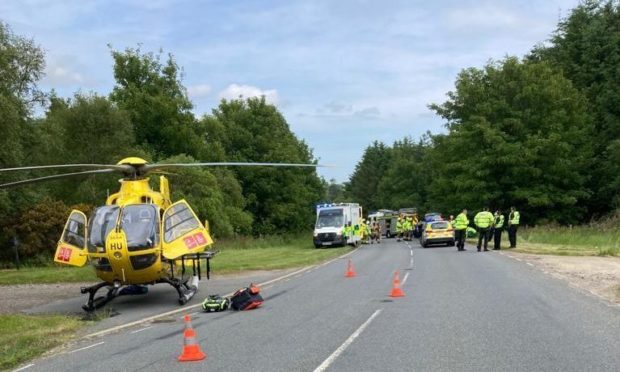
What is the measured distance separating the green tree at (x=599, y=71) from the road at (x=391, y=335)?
41808 mm

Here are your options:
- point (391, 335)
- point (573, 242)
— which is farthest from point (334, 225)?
point (391, 335)

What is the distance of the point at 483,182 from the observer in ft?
185

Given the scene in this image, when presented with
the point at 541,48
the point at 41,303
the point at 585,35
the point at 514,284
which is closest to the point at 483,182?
the point at 585,35

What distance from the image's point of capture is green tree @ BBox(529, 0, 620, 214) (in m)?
55.7

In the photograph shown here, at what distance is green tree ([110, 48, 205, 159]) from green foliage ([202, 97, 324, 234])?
1257 cm

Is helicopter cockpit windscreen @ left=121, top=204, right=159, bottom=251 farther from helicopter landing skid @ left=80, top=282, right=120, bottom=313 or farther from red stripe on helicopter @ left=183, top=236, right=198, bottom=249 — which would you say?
helicopter landing skid @ left=80, top=282, right=120, bottom=313

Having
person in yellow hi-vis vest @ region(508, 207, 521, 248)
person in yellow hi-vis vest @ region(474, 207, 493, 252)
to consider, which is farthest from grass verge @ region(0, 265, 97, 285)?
person in yellow hi-vis vest @ region(508, 207, 521, 248)

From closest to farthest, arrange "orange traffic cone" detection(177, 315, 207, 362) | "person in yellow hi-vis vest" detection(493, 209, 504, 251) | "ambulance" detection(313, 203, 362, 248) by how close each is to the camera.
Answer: "orange traffic cone" detection(177, 315, 207, 362) < "person in yellow hi-vis vest" detection(493, 209, 504, 251) < "ambulance" detection(313, 203, 362, 248)

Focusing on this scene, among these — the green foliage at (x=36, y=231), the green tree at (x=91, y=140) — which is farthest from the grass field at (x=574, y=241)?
the green tree at (x=91, y=140)

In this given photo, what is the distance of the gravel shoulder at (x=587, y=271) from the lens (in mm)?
15047

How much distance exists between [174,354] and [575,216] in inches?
2209

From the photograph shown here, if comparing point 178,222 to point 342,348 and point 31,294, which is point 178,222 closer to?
point 31,294

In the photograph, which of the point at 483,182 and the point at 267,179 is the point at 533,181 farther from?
the point at 267,179

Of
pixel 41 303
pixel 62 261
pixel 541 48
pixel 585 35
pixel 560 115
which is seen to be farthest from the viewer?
pixel 541 48
